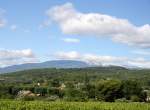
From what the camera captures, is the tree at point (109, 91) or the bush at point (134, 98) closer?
the bush at point (134, 98)

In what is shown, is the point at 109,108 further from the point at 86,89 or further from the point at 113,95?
the point at 86,89

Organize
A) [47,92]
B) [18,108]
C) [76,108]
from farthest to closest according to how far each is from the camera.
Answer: [47,92] → [76,108] → [18,108]

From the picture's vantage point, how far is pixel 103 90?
8550 cm

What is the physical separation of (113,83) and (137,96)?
20.5 ft

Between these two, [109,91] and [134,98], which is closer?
[134,98]

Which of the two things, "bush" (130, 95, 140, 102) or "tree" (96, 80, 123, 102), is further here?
"tree" (96, 80, 123, 102)

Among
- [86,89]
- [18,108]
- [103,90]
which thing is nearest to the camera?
[18,108]

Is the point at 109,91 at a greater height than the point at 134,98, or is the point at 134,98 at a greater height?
the point at 109,91

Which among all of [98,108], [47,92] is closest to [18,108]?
[98,108]

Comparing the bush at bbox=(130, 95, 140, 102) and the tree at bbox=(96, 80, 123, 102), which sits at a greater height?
the tree at bbox=(96, 80, 123, 102)

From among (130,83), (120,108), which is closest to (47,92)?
(130,83)

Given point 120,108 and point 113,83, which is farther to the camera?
point 113,83

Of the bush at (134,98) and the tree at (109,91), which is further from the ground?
the tree at (109,91)

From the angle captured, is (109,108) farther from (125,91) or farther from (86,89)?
(86,89)
